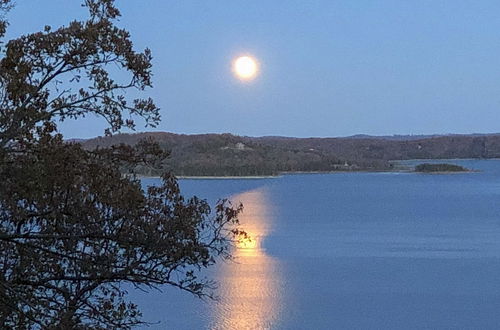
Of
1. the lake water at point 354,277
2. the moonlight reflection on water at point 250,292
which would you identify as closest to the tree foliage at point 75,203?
the moonlight reflection on water at point 250,292

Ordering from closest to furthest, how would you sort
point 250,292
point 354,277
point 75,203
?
point 75,203, point 250,292, point 354,277

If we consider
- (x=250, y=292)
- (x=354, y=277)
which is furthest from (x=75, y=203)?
(x=354, y=277)

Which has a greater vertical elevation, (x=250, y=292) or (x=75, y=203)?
(x=75, y=203)

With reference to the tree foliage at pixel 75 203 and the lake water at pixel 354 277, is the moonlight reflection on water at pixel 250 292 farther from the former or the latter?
the tree foliage at pixel 75 203

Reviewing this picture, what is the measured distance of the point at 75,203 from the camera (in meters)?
3.93

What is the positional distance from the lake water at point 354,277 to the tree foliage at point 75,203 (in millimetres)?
8166

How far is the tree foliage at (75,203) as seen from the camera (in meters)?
3.80

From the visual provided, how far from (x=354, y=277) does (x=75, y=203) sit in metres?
13.5

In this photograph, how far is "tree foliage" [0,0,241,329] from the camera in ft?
12.5

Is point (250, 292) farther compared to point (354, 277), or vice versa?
point (354, 277)

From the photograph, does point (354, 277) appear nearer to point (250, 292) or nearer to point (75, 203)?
point (250, 292)

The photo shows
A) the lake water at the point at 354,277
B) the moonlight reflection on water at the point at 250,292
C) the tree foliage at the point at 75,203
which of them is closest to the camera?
the tree foliage at the point at 75,203

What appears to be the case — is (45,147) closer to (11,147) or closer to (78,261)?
(11,147)

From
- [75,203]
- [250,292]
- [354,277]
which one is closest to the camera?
[75,203]
